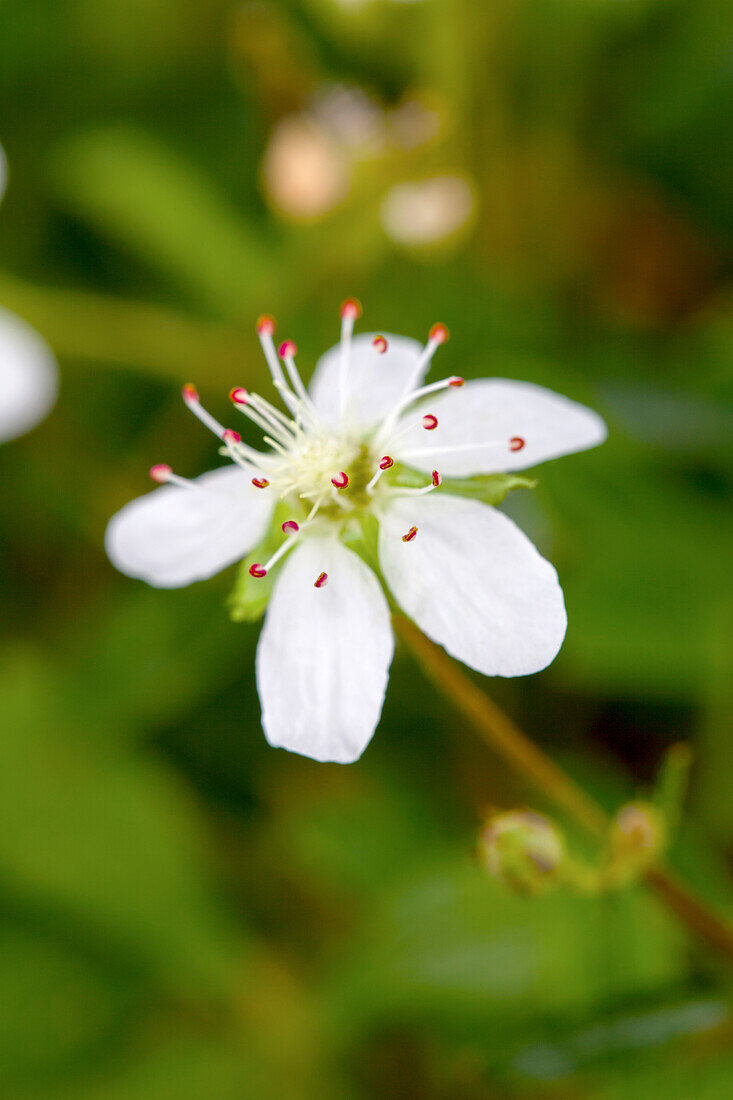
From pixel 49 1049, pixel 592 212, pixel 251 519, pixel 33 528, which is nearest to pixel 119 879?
pixel 49 1049

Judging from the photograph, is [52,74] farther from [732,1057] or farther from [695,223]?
[732,1057]

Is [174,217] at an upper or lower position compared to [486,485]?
upper

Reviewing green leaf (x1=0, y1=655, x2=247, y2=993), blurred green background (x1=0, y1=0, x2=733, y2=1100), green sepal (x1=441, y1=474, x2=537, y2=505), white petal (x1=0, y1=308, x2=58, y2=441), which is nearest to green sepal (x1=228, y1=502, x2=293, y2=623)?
green sepal (x1=441, y1=474, x2=537, y2=505)

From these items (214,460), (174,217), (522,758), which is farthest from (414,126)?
(522,758)

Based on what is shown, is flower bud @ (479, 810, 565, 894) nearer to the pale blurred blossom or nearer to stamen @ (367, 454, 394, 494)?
stamen @ (367, 454, 394, 494)

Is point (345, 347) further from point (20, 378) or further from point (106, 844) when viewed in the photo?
point (106, 844)

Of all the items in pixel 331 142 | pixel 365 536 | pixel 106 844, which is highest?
pixel 331 142
